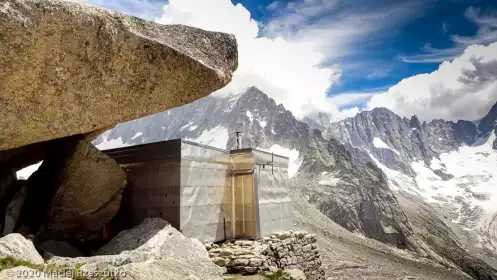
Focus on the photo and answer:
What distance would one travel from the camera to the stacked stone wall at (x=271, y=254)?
1374 centimetres

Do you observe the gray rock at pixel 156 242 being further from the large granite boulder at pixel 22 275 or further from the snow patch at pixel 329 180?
the snow patch at pixel 329 180

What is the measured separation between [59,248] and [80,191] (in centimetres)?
223

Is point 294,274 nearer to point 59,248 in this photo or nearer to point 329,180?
point 59,248

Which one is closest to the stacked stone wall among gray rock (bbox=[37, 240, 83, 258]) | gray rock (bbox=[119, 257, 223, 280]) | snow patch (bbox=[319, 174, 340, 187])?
gray rock (bbox=[119, 257, 223, 280])

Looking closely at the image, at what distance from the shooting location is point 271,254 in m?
15.7

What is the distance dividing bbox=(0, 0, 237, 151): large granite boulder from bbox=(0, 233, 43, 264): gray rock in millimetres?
2624

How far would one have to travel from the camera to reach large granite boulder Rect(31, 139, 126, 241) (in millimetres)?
13675

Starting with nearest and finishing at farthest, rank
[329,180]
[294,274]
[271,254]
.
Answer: [294,274], [271,254], [329,180]

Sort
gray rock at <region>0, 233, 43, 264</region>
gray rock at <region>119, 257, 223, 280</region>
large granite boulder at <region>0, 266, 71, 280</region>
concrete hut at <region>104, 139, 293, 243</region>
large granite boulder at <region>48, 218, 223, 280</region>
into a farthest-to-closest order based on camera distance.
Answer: concrete hut at <region>104, 139, 293, 243</region>
gray rock at <region>0, 233, 43, 264</region>
large granite boulder at <region>48, 218, 223, 280</region>
gray rock at <region>119, 257, 223, 280</region>
large granite boulder at <region>0, 266, 71, 280</region>

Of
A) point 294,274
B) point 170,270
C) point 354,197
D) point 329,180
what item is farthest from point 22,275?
point 329,180

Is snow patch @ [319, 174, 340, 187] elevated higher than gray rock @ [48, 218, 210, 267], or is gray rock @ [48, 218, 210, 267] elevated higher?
snow patch @ [319, 174, 340, 187]

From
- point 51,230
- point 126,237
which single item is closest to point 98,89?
point 126,237

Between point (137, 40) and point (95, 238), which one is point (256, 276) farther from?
point (137, 40)

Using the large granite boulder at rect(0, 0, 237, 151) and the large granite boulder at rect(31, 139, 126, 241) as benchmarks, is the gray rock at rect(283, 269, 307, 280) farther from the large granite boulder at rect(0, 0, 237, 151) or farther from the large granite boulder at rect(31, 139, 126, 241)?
the large granite boulder at rect(0, 0, 237, 151)
